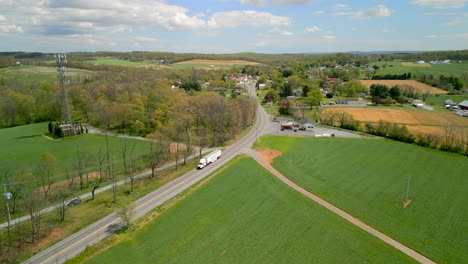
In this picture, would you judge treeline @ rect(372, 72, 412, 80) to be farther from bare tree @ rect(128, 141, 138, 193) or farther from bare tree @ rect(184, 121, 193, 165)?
bare tree @ rect(128, 141, 138, 193)

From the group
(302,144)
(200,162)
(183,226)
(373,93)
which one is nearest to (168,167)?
(200,162)

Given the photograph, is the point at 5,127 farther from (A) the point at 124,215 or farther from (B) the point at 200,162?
(A) the point at 124,215

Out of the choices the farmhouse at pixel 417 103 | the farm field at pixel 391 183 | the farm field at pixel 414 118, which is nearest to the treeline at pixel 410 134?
the farm field at pixel 391 183

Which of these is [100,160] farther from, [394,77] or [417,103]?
[394,77]

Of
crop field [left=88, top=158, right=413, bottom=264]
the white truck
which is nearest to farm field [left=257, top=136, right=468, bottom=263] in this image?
crop field [left=88, top=158, right=413, bottom=264]

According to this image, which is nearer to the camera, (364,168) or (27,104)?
(364,168)

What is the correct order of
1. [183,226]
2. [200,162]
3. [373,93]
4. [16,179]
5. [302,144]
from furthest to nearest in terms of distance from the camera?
[373,93], [302,144], [200,162], [16,179], [183,226]

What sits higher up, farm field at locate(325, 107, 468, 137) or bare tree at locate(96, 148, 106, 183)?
farm field at locate(325, 107, 468, 137)

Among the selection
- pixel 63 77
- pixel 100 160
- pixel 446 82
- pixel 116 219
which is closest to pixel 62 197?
pixel 116 219
